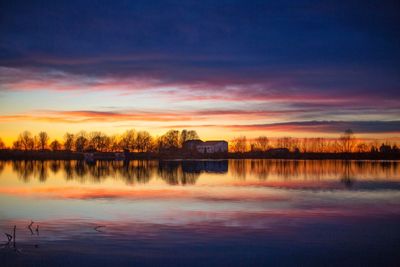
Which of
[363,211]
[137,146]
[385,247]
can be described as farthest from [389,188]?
[137,146]

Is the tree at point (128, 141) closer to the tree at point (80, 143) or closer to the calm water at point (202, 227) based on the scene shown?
the tree at point (80, 143)

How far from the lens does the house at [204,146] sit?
473ft

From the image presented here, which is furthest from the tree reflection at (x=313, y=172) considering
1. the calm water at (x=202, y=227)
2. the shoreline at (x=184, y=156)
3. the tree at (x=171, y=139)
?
the tree at (x=171, y=139)

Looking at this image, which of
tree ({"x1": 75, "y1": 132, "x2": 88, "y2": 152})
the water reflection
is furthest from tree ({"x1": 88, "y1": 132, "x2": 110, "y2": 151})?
the water reflection

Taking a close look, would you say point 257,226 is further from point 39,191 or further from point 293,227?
point 39,191

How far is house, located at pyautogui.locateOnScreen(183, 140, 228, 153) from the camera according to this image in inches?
5672

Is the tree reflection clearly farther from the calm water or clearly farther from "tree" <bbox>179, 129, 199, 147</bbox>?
"tree" <bbox>179, 129, 199, 147</bbox>

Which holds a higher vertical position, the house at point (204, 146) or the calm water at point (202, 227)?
the house at point (204, 146)

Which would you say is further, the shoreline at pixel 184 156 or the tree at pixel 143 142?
the tree at pixel 143 142

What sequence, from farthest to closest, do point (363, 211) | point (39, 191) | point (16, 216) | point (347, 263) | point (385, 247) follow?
point (39, 191) → point (363, 211) → point (16, 216) → point (385, 247) → point (347, 263)

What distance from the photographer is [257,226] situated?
1617 cm

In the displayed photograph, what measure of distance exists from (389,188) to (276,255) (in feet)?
65.4

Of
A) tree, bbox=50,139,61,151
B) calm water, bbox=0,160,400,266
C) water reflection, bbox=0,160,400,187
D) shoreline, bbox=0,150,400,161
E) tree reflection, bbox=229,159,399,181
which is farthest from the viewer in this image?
tree, bbox=50,139,61,151

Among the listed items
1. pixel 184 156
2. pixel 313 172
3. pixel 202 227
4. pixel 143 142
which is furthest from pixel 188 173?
pixel 143 142
